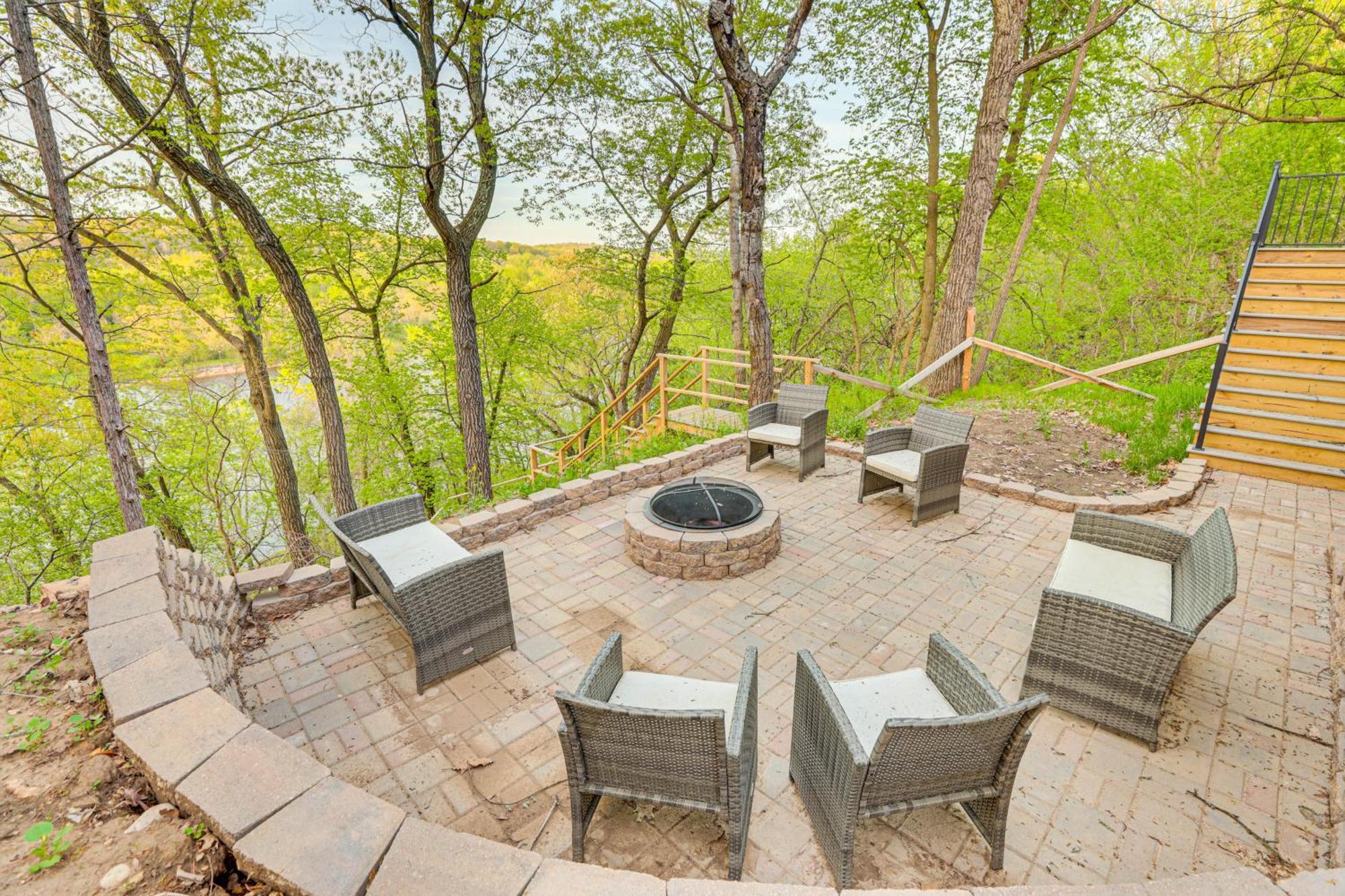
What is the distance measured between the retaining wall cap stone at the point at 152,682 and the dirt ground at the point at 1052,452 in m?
5.97

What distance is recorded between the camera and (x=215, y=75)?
6109 millimetres

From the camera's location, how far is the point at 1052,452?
233 inches

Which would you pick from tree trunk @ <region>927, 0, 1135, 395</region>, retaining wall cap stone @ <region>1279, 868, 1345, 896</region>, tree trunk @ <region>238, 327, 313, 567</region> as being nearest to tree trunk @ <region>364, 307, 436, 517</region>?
tree trunk @ <region>238, 327, 313, 567</region>

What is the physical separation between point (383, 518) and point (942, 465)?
4305 millimetres

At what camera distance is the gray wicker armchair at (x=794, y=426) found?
5.47 m

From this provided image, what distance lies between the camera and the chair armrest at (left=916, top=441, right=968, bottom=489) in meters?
4.41

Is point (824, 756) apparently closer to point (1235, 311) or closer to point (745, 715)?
point (745, 715)

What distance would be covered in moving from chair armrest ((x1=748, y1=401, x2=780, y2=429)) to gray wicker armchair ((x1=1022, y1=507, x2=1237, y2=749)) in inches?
126

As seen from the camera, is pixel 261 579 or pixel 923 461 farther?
pixel 923 461

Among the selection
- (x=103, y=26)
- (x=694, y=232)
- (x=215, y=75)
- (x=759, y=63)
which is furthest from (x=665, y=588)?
(x=759, y=63)

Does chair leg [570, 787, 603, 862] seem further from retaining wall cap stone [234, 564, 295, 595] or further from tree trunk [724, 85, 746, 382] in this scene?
tree trunk [724, 85, 746, 382]

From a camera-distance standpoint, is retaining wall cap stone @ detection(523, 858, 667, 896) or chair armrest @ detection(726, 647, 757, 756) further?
chair armrest @ detection(726, 647, 757, 756)

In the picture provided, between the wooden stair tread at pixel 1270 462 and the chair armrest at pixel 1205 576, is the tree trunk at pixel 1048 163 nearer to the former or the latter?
the wooden stair tread at pixel 1270 462

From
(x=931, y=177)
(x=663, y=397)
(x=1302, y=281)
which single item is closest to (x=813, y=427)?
(x=663, y=397)
